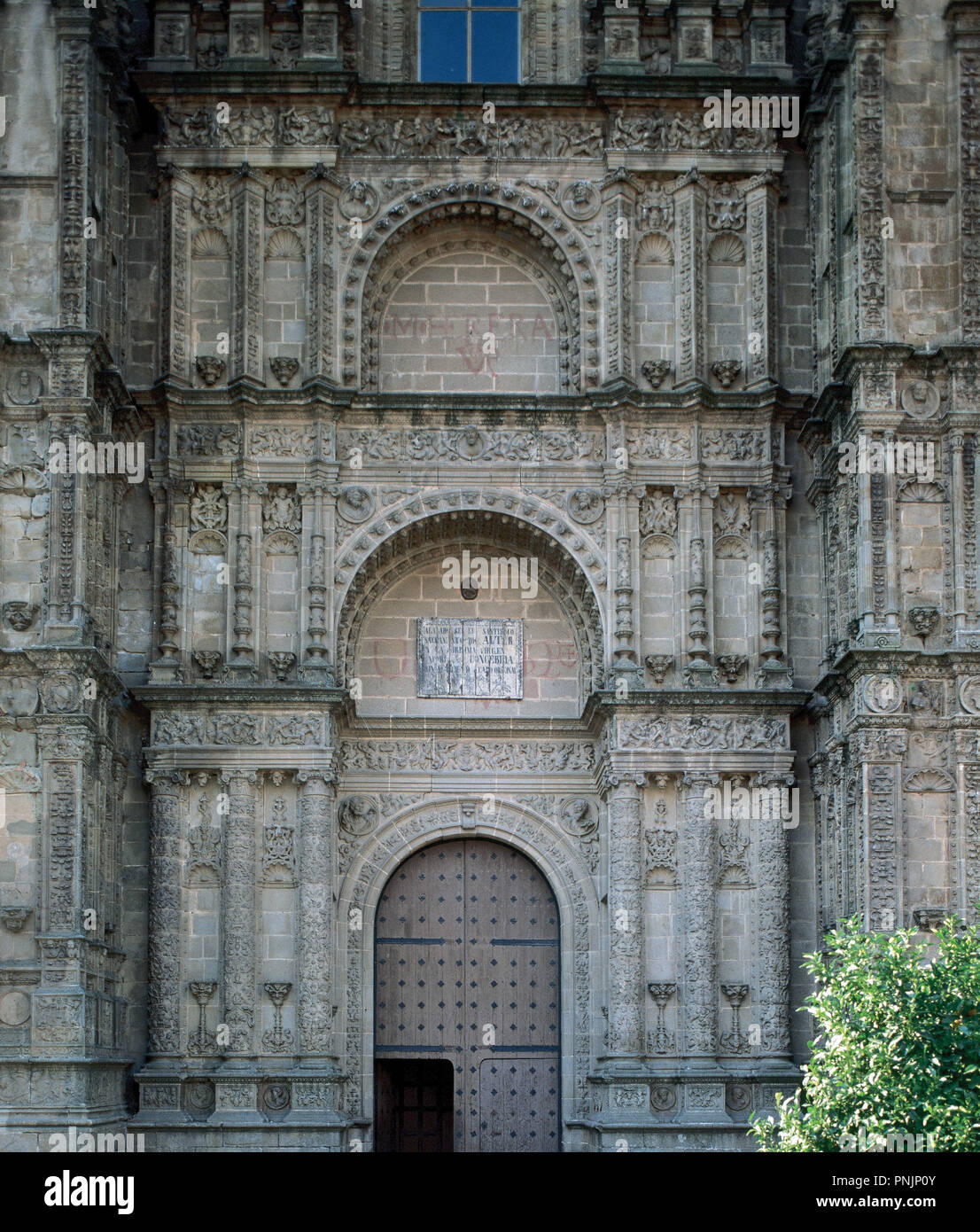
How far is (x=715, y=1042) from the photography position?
2216 cm

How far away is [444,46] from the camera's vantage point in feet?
82.7

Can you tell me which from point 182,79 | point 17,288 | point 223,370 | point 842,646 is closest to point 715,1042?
point 842,646

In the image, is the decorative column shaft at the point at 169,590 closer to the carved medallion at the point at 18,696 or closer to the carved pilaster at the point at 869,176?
the carved medallion at the point at 18,696

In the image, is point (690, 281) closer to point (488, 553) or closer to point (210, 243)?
point (488, 553)

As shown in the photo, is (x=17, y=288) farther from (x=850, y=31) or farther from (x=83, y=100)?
(x=850, y=31)

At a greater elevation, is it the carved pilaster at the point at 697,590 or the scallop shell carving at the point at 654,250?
the scallop shell carving at the point at 654,250

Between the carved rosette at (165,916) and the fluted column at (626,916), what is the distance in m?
4.91

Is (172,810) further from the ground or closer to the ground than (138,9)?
closer to the ground

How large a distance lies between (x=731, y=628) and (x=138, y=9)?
10775 mm

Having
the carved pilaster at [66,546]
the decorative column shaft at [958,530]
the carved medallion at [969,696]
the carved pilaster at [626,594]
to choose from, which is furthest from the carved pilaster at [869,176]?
the carved pilaster at [66,546]

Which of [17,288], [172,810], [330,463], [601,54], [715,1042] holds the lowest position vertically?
[715,1042]

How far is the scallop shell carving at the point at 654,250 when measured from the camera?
24.2 meters

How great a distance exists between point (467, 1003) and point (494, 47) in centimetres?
1201

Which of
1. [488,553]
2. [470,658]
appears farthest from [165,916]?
[488,553]
